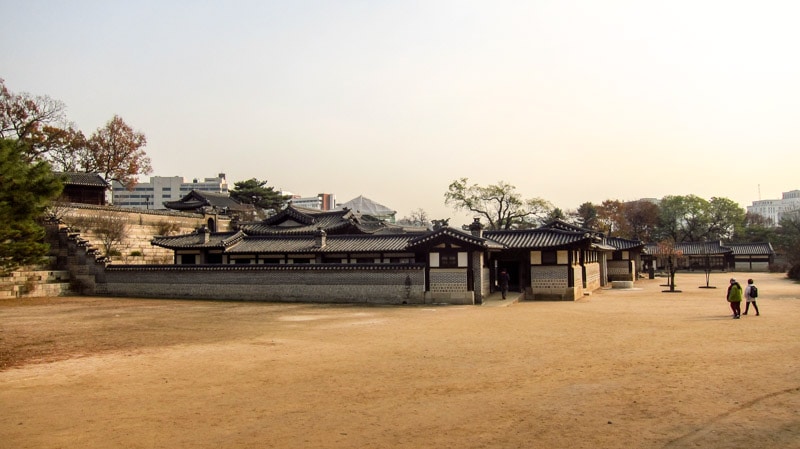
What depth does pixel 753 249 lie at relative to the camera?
247 ft

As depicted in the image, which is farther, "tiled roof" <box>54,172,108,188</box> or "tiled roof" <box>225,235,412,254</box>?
"tiled roof" <box>54,172,108,188</box>

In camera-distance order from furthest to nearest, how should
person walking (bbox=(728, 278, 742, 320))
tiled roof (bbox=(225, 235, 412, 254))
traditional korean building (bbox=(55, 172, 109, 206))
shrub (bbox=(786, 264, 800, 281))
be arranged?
shrub (bbox=(786, 264, 800, 281)), traditional korean building (bbox=(55, 172, 109, 206)), tiled roof (bbox=(225, 235, 412, 254)), person walking (bbox=(728, 278, 742, 320))

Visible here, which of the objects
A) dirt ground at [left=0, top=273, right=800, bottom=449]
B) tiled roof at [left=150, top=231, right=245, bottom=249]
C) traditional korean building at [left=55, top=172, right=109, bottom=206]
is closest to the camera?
dirt ground at [left=0, top=273, right=800, bottom=449]

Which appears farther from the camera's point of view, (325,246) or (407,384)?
(325,246)

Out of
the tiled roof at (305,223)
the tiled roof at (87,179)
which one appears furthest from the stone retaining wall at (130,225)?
the tiled roof at (305,223)

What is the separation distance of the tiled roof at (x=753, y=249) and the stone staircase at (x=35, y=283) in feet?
262

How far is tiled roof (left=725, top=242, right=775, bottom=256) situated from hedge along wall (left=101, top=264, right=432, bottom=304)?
215 feet

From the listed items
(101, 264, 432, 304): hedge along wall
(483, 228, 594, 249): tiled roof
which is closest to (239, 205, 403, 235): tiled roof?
(101, 264, 432, 304): hedge along wall

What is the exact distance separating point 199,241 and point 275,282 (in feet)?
33.3

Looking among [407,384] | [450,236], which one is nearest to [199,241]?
[450,236]

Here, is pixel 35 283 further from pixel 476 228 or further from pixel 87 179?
pixel 476 228

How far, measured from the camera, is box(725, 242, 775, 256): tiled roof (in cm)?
7481

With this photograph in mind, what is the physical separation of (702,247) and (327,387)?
3059 inches

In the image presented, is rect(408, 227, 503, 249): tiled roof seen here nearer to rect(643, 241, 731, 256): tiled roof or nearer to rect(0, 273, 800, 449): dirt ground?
rect(0, 273, 800, 449): dirt ground
